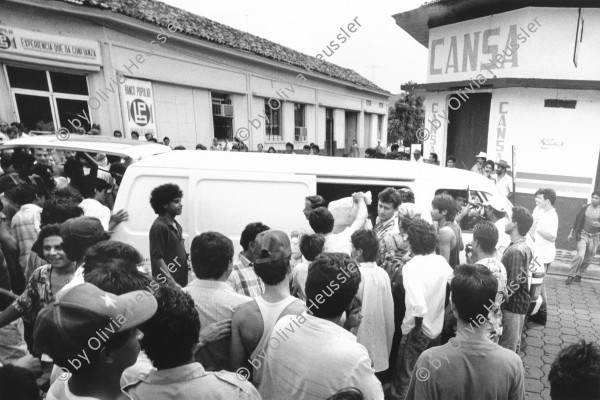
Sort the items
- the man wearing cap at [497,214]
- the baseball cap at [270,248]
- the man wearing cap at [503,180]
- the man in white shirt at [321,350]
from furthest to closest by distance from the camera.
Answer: the man wearing cap at [503,180]
the man wearing cap at [497,214]
the baseball cap at [270,248]
the man in white shirt at [321,350]

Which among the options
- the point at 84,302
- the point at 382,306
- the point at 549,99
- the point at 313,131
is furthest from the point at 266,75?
the point at 84,302

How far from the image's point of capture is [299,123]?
19.1 meters

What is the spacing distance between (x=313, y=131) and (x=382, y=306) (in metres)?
17.7

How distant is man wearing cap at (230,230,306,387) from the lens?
181cm

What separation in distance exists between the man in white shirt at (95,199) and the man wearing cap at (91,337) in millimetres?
2241

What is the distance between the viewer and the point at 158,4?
13109 millimetres

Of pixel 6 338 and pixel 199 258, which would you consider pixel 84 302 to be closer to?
pixel 199 258

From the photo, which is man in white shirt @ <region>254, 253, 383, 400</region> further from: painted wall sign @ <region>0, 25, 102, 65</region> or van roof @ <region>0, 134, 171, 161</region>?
painted wall sign @ <region>0, 25, 102, 65</region>

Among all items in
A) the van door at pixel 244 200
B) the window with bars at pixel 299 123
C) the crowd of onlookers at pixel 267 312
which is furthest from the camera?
the window with bars at pixel 299 123

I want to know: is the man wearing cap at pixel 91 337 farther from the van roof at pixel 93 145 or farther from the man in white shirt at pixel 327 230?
the van roof at pixel 93 145

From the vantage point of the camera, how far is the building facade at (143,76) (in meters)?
8.56

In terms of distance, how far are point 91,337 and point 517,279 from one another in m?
3.08

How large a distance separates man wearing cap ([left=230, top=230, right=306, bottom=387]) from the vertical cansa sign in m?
10.2

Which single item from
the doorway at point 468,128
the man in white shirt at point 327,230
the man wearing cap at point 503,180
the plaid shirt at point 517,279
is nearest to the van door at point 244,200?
the man in white shirt at point 327,230
